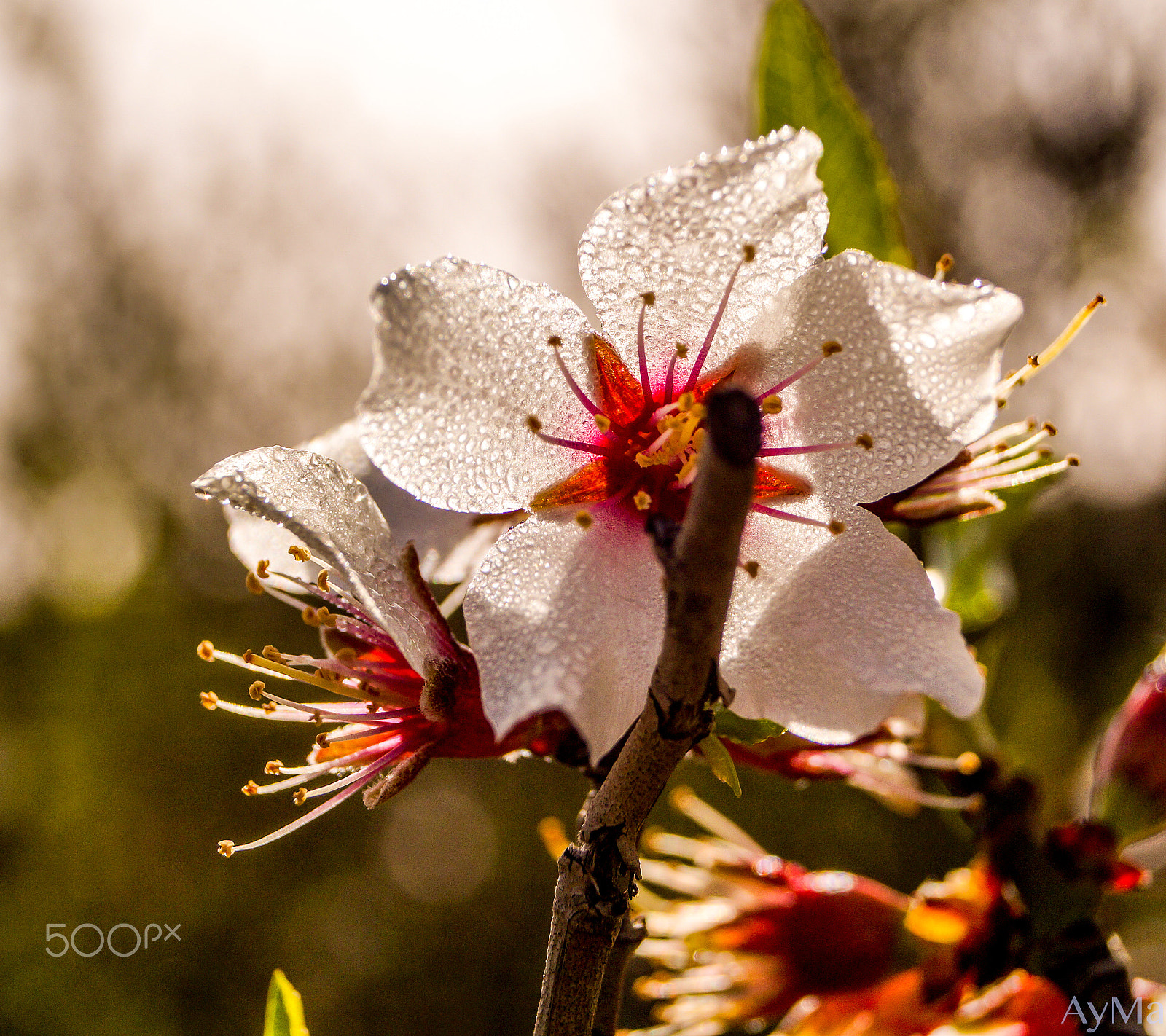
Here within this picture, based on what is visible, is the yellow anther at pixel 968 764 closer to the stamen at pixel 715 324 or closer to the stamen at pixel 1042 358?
the stamen at pixel 1042 358

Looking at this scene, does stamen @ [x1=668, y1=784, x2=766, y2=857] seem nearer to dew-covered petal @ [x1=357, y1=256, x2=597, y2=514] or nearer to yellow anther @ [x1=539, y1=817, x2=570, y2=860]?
yellow anther @ [x1=539, y1=817, x2=570, y2=860]

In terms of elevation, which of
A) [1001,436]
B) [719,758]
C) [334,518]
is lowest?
[719,758]

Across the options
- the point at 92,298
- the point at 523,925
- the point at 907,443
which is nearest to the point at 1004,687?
the point at 907,443

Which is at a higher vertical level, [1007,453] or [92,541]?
[92,541]

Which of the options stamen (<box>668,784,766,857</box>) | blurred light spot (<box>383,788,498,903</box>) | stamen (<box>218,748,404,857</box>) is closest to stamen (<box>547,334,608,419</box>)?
stamen (<box>218,748,404,857</box>)

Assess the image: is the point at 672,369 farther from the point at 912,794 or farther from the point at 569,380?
the point at 912,794

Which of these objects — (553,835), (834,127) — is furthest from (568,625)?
(834,127)
